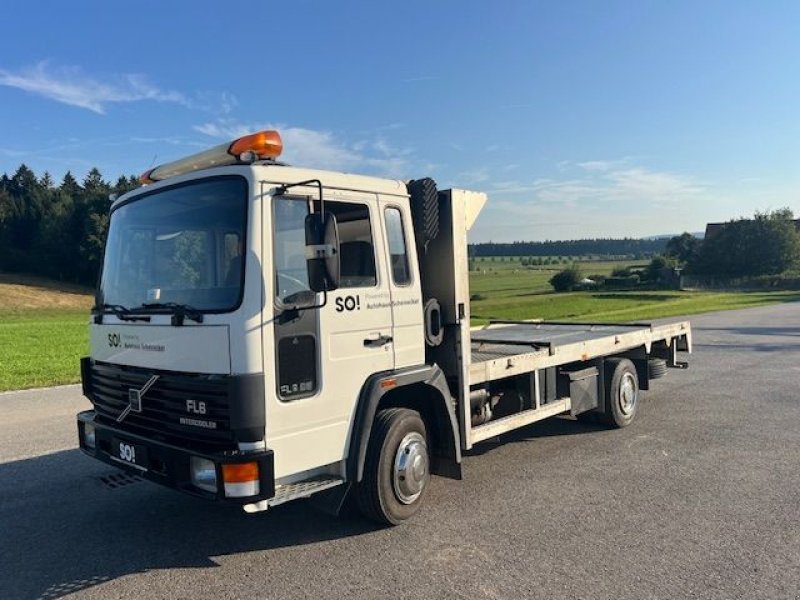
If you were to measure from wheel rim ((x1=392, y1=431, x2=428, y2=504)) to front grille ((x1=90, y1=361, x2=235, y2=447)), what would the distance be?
139cm

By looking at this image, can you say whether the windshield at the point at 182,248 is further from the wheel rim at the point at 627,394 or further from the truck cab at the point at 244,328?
the wheel rim at the point at 627,394

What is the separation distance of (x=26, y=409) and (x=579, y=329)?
8.02 metres

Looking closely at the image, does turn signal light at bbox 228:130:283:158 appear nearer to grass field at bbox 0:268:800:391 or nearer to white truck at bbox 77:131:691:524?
white truck at bbox 77:131:691:524

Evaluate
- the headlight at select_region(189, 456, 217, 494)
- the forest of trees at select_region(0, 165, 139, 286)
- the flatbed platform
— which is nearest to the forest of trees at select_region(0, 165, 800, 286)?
the forest of trees at select_region(0, 165, 139, 286)

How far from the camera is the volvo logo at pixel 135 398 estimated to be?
4.14 m

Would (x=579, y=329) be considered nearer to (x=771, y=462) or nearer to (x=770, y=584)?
(x=771, y=462)

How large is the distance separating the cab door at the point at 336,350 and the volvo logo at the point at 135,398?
931mm

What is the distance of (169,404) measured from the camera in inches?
159

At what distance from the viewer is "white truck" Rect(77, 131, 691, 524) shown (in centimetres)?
377

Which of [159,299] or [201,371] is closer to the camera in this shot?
[201,371]

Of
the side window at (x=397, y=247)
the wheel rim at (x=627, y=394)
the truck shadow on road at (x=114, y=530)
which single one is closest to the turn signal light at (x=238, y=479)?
the truck shadow on road at (x=114, y=530)

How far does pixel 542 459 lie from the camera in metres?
6.31

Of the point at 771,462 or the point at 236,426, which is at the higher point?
the point at 236,426

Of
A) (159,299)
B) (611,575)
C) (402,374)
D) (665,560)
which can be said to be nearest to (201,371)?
(159,299)
